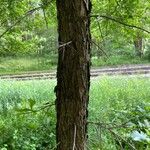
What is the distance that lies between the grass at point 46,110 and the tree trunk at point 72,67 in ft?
3.91

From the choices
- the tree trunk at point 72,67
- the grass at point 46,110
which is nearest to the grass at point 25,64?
the grass at point 46,110

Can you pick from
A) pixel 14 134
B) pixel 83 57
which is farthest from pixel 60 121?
pixel 14 134

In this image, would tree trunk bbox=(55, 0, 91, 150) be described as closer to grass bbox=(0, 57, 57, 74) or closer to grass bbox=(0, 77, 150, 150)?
grass bbox=(0, 77, 150, 150)

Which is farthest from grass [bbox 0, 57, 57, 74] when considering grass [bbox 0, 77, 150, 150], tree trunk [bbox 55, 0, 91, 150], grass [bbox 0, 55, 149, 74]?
tree trunk [bbox 55, 0, 91, 150]

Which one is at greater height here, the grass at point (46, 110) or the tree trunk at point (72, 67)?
the tree trunk at point (72, 67)

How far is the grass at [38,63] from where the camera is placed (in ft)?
69.2

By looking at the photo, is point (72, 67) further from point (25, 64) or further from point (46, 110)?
point (25, 64)

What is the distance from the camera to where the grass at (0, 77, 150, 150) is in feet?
15.5

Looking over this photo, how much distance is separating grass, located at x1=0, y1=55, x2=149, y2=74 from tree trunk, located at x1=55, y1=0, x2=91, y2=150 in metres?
18.1

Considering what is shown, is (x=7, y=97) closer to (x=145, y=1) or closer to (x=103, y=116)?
(x=103, y=116)

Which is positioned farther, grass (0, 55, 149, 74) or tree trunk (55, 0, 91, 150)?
grass (0, 55, 149, 74)

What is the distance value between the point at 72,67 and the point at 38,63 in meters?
21.0

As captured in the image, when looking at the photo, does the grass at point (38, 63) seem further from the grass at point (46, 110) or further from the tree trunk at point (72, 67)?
the tree trunk at point (72, 67)

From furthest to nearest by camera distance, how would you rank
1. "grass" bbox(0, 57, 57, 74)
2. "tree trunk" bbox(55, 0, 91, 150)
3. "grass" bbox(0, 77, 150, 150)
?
"grass" bbox(0, 57, 57, 74) < "grass" bbox(0, 77, 150, 150) < "tree trunk" bbox(55, 0, 91, 150)
